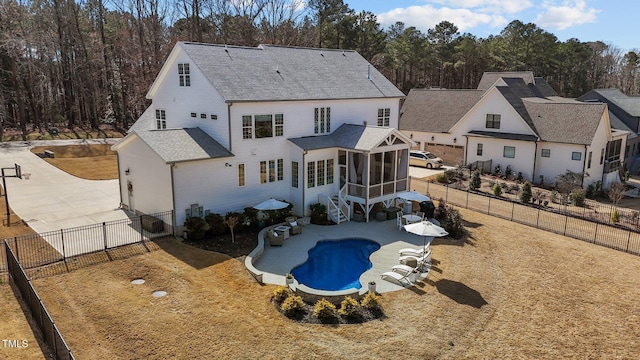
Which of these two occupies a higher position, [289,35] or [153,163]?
[289,35]

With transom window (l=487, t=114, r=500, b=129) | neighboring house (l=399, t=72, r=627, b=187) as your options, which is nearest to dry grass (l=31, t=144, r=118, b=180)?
neighboring house (l=399, t=72, r=627, b=187)

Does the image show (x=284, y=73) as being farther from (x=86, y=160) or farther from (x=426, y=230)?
(x=86, y=160)

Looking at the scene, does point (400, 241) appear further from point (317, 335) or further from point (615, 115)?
point (615, 115)

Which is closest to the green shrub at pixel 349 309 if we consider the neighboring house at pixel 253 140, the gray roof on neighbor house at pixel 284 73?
the neighboring house at pixel 253 140

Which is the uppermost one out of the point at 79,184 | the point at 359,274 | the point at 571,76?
the point at 571,76

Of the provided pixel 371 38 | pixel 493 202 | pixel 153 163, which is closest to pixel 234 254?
pixel 153 163

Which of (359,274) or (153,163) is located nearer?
(359,274)

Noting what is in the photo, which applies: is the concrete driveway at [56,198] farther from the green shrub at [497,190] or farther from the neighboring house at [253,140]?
the green shrub at [497,190]
